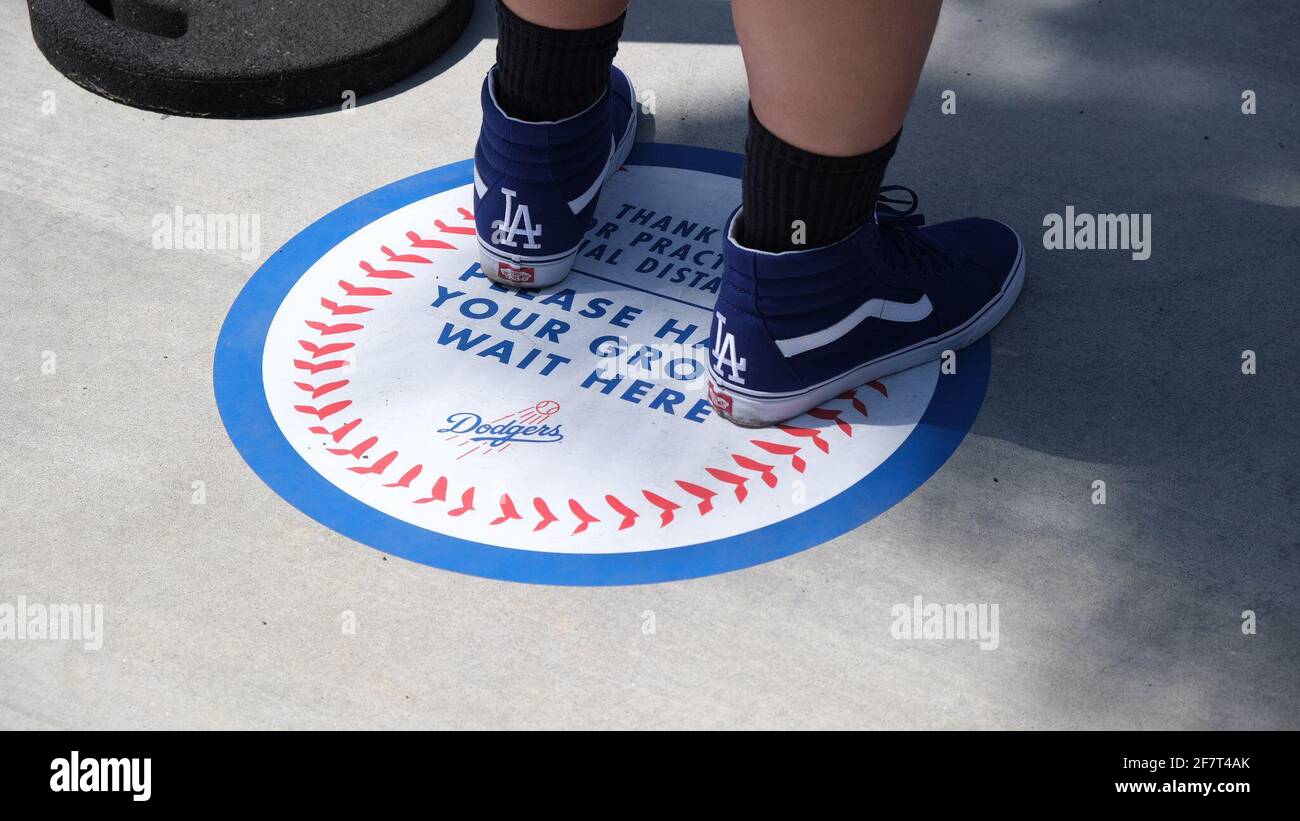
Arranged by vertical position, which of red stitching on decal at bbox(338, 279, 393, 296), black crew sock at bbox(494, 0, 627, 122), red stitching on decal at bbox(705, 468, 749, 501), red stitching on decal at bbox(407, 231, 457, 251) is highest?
black crew sock at bbox(494, 0, 627, 122)

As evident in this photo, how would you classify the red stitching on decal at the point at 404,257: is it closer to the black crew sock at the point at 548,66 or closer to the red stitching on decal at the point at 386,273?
the red stitching on decal at the point at 386,273

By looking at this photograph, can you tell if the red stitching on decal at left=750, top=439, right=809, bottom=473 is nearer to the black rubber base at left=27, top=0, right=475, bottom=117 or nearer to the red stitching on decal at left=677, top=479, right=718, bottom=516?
the red stitching on decal at left=677, top=479, right=718, bottom=516

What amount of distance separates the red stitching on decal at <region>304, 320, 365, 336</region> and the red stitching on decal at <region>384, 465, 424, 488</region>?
1.01 ft

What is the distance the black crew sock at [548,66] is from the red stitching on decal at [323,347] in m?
0.41

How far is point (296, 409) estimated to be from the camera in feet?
5.81

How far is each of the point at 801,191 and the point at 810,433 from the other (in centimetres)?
33

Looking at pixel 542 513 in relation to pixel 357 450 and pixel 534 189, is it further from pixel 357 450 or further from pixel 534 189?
pixel 534 189

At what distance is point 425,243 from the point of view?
206 cm

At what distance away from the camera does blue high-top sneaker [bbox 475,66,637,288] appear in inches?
73.4

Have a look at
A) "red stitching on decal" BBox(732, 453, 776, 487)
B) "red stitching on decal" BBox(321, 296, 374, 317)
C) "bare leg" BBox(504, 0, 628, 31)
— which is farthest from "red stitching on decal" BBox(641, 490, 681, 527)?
"bare leg" BBox(504, 0, 628, 31)

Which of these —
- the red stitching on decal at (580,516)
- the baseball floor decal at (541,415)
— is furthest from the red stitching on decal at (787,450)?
the red stitching on decal at (580,516)

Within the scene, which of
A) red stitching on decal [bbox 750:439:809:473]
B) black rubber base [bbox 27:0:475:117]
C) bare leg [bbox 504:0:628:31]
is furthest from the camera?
black rubber base [bbox 27:0:475:117]

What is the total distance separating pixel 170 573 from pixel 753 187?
0.85 metres
